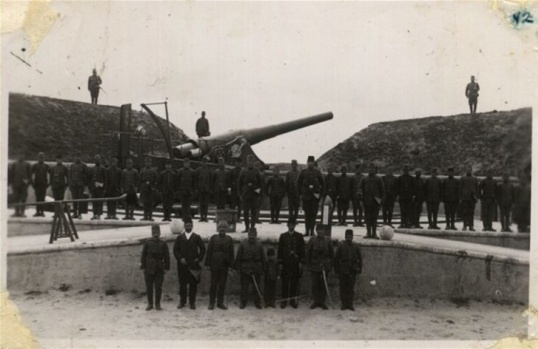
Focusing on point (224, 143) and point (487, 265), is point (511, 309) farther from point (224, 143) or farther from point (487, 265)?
point (224, 143)

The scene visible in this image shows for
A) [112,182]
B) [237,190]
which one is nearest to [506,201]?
[237,190]

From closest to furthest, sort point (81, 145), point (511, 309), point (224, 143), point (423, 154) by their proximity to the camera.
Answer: point (511, 309) < point (224, 143) < point (81, 145) < point (423, 154)

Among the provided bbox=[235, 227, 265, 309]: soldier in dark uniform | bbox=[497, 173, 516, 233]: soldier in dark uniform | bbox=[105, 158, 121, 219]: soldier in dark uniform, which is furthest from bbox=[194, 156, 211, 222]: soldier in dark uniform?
bbox=[497, 173, 516, 233]: soldier in dark uniform

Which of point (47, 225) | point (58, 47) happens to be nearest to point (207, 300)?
point (47, 225)

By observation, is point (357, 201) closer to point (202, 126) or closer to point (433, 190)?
point (433, 190)

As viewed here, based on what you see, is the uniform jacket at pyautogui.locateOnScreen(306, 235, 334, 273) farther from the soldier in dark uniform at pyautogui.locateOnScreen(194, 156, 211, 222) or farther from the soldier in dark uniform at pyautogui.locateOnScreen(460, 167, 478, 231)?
the soldier in dark uniform at pyautogui.locateOnScreen(460, 167, 478, 231)

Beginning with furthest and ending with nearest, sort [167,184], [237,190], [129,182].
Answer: [129,182] < [167,184] < [237,190]

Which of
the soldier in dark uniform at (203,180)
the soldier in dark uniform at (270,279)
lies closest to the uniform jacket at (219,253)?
the soldier in dark uniform at (270,279)

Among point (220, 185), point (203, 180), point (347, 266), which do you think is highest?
point (203, 180)
